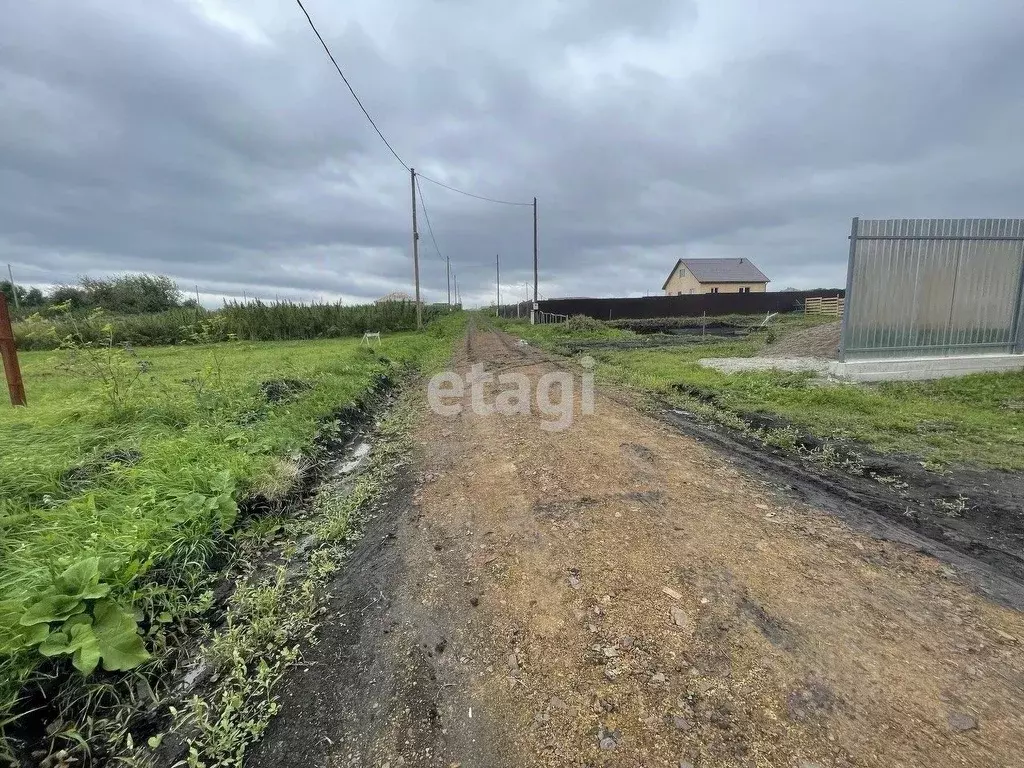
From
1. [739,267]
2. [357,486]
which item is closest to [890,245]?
[357,486]

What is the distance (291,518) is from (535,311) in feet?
87.0

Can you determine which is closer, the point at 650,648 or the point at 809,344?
the point at 650,648

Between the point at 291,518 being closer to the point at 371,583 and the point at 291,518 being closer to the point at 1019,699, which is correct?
the point at 371,583

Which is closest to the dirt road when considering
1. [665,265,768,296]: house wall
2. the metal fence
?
the metal fence

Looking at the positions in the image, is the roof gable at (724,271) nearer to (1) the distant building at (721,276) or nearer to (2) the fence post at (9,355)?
(1) the distant building at (721,276)

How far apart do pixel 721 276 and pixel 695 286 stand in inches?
103

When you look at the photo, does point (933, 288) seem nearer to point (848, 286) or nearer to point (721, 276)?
point (848, 286)

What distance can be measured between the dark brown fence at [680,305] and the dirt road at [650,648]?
28.4 meters

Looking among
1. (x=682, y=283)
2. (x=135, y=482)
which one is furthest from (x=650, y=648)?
(x=682, y=283)

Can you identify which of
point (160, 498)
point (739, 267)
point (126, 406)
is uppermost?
point (739, 267)

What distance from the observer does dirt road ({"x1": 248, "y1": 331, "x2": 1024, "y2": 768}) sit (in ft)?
4.88

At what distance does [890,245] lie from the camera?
22.7ft

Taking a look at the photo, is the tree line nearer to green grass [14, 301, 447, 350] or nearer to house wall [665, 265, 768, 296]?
green grass [14, 301, 447, 350]

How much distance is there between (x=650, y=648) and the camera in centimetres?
188
